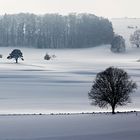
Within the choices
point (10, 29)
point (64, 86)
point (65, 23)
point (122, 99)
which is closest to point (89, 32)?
point (65, 23)

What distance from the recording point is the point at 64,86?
2227 inches

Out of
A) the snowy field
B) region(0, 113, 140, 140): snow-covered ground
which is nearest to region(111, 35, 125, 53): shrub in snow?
the snowy field

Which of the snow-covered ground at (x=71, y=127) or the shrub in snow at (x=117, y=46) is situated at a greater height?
the shrub in snow at (x=117, y=46)

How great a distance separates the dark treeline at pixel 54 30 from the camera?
16488cm

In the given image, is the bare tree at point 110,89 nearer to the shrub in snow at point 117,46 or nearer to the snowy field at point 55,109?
the snowy field at point 55,109

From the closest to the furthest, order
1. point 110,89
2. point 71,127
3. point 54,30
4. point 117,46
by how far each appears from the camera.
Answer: point 71,127
point 110,89
point 117,46
point 54,30

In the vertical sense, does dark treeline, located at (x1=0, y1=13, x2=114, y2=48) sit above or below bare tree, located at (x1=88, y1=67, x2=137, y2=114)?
above

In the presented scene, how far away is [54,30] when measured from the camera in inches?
6954

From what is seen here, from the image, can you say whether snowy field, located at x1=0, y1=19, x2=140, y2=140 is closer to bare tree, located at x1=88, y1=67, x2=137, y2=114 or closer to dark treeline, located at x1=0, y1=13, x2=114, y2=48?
bare tree, located at x1=88, y1=67, x2=137, y2=114

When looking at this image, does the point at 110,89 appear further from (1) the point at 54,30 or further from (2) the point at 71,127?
(1) the point at 54,30

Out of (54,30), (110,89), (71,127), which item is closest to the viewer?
(71,127)

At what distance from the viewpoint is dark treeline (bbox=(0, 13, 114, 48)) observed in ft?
541

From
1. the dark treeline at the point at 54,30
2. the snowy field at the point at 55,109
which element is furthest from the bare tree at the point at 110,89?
the dark treeline at the point at 54,30

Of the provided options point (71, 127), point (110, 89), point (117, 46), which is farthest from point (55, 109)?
point (117, 46)
